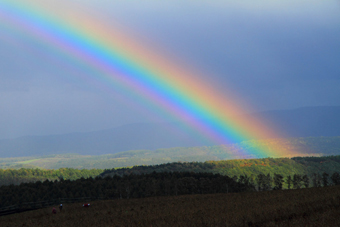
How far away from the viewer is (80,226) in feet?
101

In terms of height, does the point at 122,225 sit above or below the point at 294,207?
below

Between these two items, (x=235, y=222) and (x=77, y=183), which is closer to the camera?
(x=235, y=222)

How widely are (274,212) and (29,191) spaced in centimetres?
13025

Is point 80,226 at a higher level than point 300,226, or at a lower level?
lower

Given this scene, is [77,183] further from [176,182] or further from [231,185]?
[231,185]

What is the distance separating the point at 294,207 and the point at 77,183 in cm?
12911

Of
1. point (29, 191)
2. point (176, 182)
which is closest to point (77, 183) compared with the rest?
point (29, 191)

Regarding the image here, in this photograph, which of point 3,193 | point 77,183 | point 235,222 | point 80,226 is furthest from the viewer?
point 77,183

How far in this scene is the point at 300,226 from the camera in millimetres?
18656

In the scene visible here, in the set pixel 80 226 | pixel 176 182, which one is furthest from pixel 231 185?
pixel 80 226

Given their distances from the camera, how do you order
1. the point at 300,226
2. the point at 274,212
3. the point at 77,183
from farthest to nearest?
1. the point at 77,183
2. the point at 274,212
3. the point at 300,226

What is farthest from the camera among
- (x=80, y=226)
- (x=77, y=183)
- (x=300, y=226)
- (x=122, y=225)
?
(x=77, y=183)

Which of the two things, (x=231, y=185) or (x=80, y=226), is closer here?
(x=80, y=226)

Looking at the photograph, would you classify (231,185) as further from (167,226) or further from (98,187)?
(167,226)
